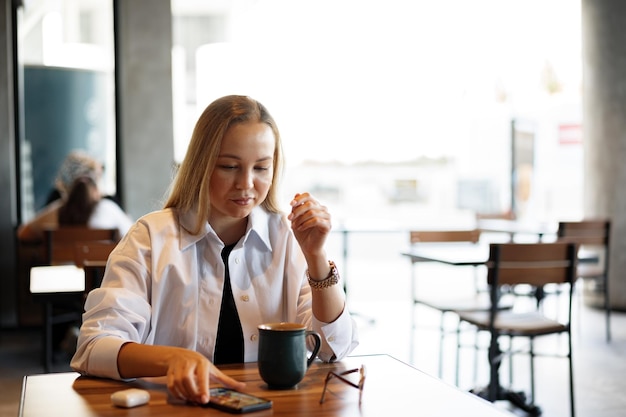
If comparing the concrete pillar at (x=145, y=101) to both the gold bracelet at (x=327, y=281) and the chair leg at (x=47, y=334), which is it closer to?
the chair leg at (x=47, y=334)

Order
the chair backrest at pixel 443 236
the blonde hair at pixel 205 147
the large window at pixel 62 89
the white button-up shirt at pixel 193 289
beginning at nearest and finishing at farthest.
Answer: the white button-up shirt at pixel 193 289
the blonde hair at pixel 205 147
the chair backrest at pixel 443 236
the large window at pixel 62 89

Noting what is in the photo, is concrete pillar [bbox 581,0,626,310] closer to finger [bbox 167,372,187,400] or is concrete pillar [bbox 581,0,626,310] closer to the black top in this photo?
the black top

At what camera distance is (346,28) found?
33.3 ft

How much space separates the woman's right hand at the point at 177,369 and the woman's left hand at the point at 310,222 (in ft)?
1.12

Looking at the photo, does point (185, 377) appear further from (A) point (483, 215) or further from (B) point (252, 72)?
(B) point (252, 72)

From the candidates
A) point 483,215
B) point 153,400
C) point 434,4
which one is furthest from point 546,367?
point 434,4

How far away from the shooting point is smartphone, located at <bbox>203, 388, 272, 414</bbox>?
1208 mm

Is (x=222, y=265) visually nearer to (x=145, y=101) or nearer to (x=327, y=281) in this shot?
(x=327, y=281)

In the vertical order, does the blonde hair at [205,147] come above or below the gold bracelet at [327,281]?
above

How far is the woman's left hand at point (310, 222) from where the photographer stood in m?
1.57

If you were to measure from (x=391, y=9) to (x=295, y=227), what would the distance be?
29.4 feet

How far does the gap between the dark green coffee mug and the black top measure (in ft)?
1.14

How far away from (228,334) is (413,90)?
956 cm

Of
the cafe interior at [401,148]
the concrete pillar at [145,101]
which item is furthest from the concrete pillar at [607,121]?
the concrete pillar at [145,101]
